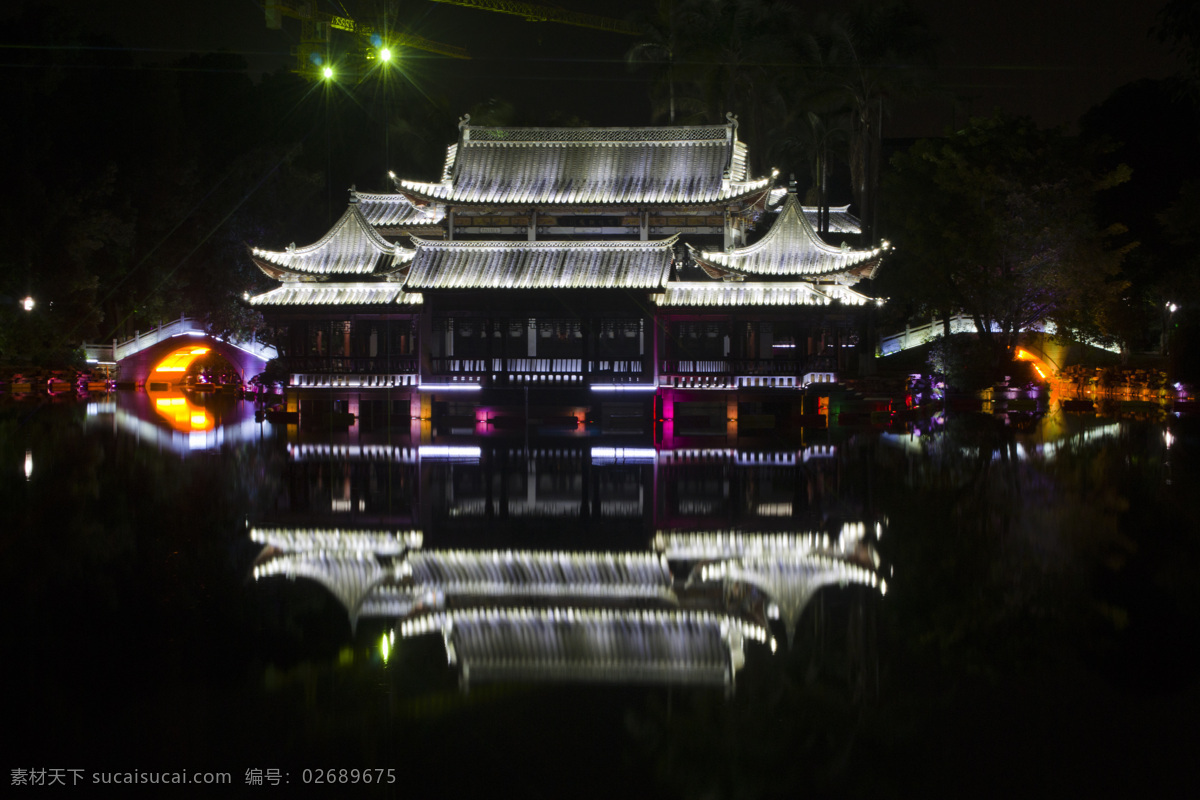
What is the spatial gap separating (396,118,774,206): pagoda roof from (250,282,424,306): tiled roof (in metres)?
3.48

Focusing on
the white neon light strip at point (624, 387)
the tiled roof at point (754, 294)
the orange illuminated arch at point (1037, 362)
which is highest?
the tiled roof at point (754, 294)

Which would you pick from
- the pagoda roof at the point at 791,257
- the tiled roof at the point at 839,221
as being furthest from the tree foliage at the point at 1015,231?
the pagoda roof at the point at 791,257

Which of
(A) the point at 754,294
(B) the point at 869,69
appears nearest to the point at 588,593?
(A) the point at 754,294

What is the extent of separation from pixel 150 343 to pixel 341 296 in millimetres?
27725

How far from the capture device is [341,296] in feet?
108

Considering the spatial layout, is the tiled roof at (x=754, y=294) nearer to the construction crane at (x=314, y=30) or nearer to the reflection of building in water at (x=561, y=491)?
the reflection of building in water at (x=561, y=491)

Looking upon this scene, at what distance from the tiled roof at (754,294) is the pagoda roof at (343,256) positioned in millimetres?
8799

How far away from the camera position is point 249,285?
5644 centimetres

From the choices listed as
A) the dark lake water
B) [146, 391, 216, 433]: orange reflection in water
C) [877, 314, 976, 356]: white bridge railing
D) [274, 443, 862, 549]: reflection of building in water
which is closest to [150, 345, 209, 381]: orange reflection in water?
[146, 391, 216, 433]: orange reflection in water

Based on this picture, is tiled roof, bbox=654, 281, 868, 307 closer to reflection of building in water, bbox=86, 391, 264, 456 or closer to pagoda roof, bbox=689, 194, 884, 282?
pagoda roof, bbox=689, 194, 884, 282

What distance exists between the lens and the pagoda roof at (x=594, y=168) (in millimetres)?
33469

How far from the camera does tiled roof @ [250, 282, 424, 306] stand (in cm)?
3269

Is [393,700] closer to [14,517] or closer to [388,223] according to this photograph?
[14,517]

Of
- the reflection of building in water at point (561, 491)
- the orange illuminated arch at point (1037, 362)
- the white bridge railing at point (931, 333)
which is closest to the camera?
the reflection of building in water at point (561, 491)
